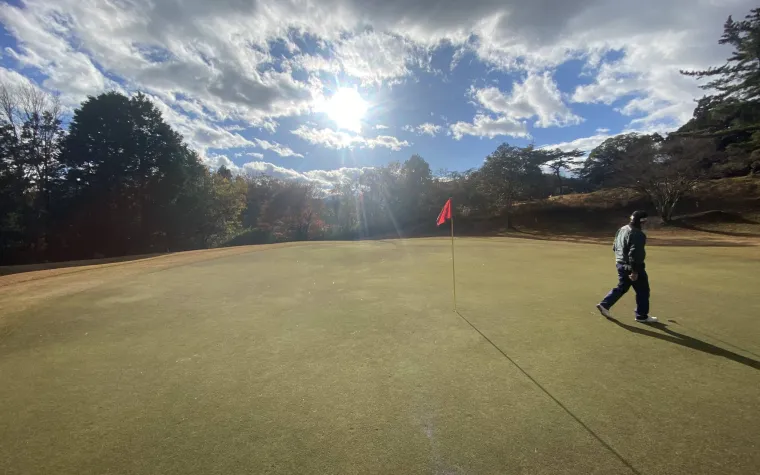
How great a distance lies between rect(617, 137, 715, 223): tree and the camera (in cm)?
3675

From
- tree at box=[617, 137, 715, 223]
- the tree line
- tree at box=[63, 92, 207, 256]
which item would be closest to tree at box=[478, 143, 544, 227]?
the tree line

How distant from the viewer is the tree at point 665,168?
121 ft

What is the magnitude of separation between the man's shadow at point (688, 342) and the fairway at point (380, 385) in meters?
0.04

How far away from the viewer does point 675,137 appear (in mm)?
38719

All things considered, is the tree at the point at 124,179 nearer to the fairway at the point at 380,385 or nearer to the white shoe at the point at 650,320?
the fairway at the point at 380,385

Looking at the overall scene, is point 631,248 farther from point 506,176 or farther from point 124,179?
point 506,176

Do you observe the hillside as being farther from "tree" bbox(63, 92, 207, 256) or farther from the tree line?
"tree" bbox(63, 92, 207, 256)

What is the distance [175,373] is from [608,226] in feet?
180

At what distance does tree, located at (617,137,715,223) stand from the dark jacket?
40781 mm

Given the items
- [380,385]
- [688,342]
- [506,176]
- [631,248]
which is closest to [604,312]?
[631,248]

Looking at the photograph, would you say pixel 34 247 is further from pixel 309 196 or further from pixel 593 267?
pixel 593 267

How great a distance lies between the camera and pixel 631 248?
6.68 meters

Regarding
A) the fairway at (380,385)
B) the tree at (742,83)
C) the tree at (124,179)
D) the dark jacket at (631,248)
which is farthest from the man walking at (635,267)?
the tree at (124,179)

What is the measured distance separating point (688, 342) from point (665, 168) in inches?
1690
